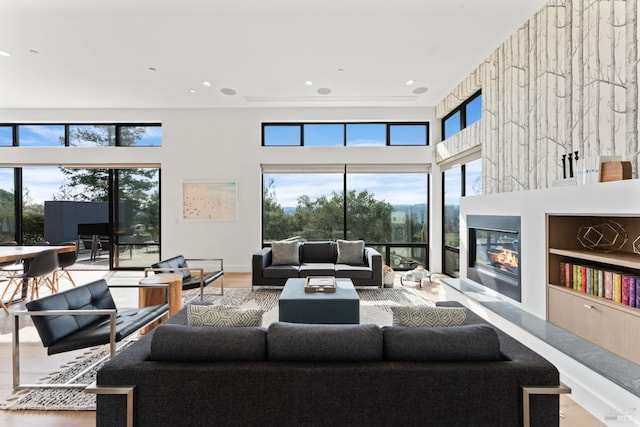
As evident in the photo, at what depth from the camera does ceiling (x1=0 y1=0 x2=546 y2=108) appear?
10.1 feet

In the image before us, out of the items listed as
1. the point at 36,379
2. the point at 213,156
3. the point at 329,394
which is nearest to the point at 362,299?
the point at 329,394

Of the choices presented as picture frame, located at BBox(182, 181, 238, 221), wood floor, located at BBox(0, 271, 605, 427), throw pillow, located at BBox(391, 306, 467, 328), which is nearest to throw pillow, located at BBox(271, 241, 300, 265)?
picture frame, located at BBox(182, 181, 238, 221)

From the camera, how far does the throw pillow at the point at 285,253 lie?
195 inches

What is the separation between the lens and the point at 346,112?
19.4 ft

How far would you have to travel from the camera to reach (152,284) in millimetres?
2986

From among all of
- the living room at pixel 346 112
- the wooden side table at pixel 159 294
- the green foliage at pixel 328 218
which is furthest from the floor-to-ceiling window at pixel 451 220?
the wooden side table at pixel 159 294

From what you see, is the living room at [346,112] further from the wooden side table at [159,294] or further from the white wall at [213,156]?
the wooden side table at [159,294]

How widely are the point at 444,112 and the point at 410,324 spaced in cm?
505

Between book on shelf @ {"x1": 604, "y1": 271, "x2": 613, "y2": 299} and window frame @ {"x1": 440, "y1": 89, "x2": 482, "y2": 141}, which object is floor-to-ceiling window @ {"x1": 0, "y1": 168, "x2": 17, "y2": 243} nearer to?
window frame @ {"x1": 440, "y1": 89, "x2": 482, "y2": 141}

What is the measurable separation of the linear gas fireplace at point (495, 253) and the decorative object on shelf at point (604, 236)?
1.78 feet

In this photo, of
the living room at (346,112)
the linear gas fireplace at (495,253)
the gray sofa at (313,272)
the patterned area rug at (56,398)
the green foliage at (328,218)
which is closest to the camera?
the patterned area rug at (56,398)

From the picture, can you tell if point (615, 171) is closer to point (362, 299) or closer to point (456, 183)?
point (362, 299)

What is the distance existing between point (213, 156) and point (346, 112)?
9.46ft

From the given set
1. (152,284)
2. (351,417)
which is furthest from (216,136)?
(351,417)
